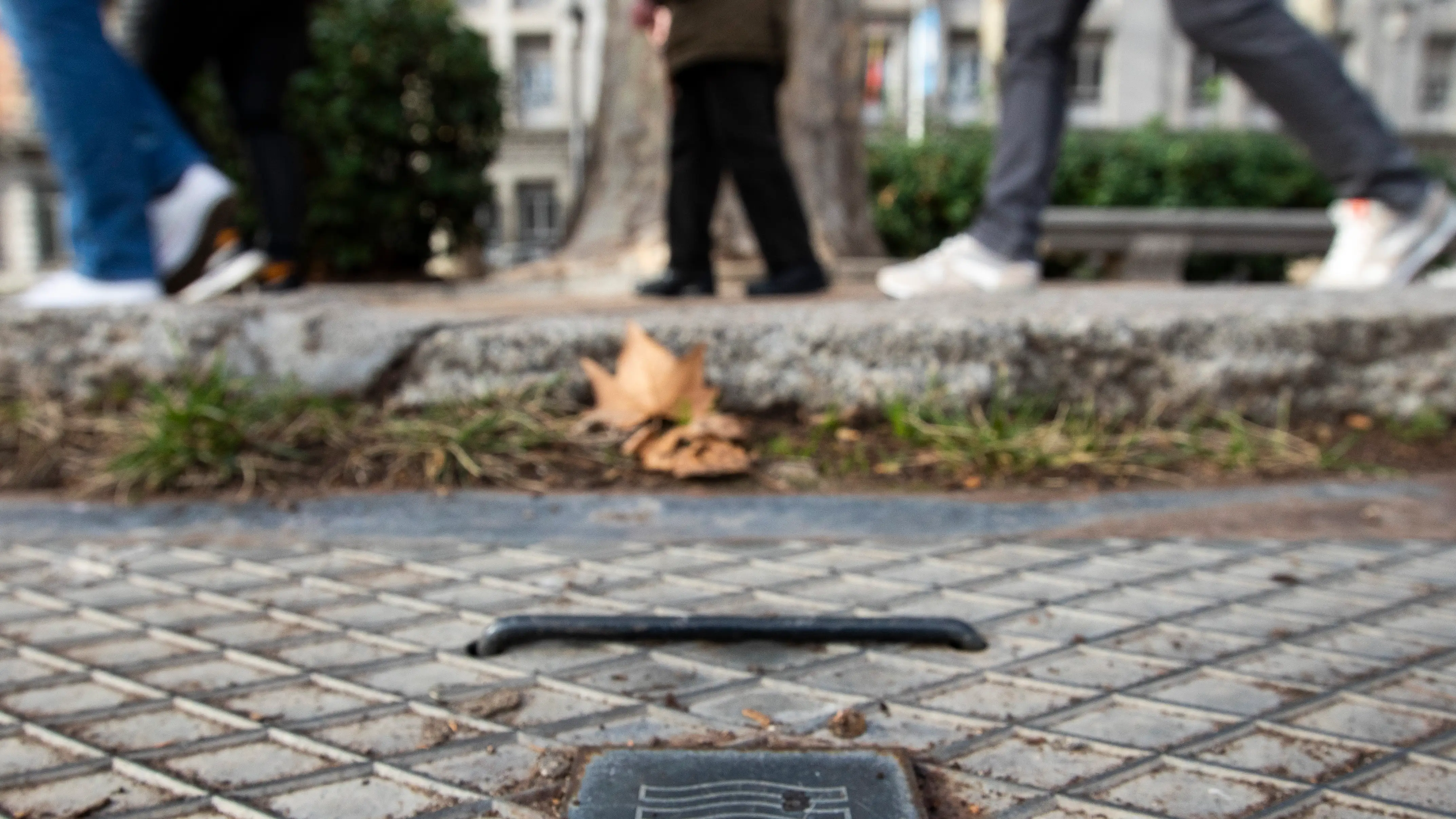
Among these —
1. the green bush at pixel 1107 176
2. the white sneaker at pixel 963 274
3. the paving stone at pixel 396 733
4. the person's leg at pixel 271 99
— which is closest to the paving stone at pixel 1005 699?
the paving stone at pixel 396 733

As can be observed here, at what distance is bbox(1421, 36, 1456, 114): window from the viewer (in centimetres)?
2956

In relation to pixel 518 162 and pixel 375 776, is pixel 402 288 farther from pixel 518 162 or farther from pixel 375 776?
pixel 518 162

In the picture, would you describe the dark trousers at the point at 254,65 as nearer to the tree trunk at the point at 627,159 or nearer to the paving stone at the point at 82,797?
the tree trunk at the point at 627,159

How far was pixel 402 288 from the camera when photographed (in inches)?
193

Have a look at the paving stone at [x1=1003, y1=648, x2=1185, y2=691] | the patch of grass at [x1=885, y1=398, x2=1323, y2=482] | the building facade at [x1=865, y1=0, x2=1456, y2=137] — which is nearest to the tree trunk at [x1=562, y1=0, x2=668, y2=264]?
the patch of grass at [x1=885, y1=398, x2=1323, y2=482]

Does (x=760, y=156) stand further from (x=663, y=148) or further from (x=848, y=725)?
(x=848, y=725)

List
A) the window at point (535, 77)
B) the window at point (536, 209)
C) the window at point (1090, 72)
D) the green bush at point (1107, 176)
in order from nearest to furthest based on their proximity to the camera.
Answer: the green bush at point (1107, 176)
the window at point (1090, 72)
the window at point (536, 209)
the window at point (535, 77)

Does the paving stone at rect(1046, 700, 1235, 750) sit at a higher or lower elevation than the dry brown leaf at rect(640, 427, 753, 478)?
lower

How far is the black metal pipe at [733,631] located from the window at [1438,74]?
34.8 meters

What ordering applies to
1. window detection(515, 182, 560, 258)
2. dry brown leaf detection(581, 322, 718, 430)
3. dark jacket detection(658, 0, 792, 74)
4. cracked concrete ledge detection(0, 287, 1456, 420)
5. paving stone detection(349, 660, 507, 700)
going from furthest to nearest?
window detection(515, 182, 560, 258), dark jacket detection(658, 0, 792, 74), cracked concrete ledge detection(0, 287, 1456, 420), dry brown leaf detection(581, 322, 718, 430), paving stone detection(349, 660, 507, 700)

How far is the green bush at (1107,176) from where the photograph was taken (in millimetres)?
10672

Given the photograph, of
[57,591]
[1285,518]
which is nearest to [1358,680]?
[1285,518]

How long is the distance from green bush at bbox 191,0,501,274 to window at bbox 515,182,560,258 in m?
21.7

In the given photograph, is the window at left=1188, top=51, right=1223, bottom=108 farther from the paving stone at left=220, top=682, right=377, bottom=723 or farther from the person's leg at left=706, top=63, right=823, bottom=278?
the paving stone at left=220, top=682, right=377, bottom=723
